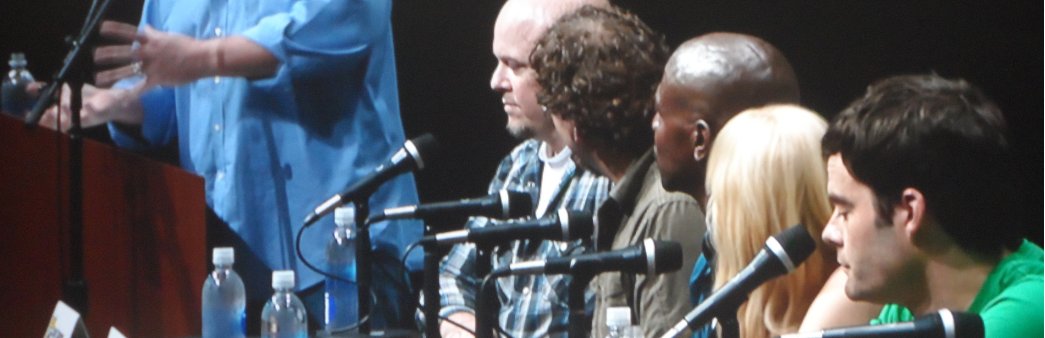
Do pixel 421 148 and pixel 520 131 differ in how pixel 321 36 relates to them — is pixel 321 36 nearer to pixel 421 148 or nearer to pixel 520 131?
pixel 520 131

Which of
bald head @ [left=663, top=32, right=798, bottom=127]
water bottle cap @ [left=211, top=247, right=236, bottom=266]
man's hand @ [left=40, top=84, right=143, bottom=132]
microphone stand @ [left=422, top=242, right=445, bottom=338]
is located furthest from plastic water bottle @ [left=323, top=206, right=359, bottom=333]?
bald head @ [left=663, top=32, right=798, bottom=127]

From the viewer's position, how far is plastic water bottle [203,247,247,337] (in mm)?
3771

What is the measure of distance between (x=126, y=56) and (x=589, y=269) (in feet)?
5.90

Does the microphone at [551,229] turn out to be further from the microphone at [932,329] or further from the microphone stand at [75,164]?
the microphone stand at [75,164]

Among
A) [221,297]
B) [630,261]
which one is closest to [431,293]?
[630,261]

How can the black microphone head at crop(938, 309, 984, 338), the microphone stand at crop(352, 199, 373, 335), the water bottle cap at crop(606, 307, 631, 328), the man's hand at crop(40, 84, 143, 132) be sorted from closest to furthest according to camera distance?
the black microphone head at crop(938, 309, 984, 338), the water bottle cap at crop(606, 307, 631, 328), the microphone stand at crop(352, 199, 373, 335), the man's hand at crop(40, 84, 143, 132)

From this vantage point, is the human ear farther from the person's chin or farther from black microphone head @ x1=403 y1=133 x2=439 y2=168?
Answer: the person's chin

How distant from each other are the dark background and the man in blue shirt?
9 centimetres

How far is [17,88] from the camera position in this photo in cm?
407

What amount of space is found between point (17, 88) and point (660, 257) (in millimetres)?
2124

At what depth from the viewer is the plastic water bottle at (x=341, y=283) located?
414 cm

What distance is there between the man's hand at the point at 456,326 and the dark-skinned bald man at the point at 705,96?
0.92 m

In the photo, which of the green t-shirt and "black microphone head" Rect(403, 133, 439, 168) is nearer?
the green t-shirt

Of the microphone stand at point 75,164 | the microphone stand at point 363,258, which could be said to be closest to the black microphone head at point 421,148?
the microphone stand at point 363,258
